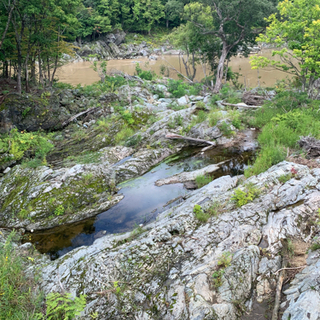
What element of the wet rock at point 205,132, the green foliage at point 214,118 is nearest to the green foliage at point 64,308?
the wet rock at point 205,132

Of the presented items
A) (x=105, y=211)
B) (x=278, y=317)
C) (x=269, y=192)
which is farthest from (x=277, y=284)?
(x=105, y=211)

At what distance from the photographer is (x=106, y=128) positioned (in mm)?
13148

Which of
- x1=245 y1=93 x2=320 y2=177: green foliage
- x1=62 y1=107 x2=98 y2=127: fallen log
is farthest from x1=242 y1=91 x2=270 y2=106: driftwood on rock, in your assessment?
x1=62 y1=107 x2=98 y2=127: fallen log

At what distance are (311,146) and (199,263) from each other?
19.2ft

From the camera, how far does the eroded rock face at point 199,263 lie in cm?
375

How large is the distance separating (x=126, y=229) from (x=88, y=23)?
62452 millimetres

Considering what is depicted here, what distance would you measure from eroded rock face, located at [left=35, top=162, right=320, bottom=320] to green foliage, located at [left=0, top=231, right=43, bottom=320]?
45 centimetres

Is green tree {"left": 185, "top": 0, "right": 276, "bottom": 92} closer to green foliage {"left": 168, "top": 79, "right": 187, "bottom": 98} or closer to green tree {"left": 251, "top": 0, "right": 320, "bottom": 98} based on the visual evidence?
green foliage {"left": 168, "top": 79, "right": 187, "bottom": 98}

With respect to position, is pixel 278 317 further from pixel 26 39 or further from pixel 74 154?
pixel 26 39

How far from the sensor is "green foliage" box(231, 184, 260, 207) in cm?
560

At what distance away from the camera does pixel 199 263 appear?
4.40 metres

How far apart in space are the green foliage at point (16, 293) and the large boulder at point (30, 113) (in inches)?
378

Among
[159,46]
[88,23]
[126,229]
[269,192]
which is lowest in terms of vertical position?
[126,229]

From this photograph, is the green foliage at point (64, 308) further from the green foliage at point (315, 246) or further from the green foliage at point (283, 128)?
the green foliage at point (283, 128)
